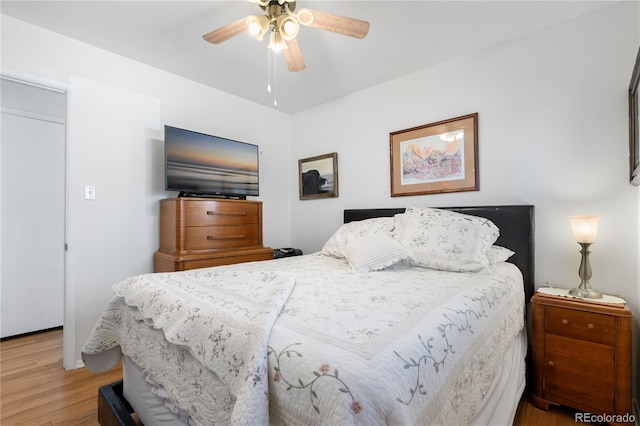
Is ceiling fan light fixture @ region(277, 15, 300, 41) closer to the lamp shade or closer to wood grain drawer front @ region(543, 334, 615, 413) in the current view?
the lamp shade

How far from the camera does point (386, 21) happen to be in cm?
201

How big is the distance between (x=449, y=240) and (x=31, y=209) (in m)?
3.99

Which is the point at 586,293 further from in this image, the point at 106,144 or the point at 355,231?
the point at 106,144

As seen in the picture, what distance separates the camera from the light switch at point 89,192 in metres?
2.27

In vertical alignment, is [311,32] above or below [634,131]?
above

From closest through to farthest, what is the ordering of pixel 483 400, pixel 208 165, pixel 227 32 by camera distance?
pixel 483 400, pixel 227 32, pixel 208 165

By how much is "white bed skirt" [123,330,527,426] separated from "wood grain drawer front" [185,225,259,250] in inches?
43.6

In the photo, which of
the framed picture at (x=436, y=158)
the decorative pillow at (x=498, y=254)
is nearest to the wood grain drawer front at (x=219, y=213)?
the framed picture at (x=436, y=158)

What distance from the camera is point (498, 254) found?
198 cm

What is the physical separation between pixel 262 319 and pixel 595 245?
221 centimetres

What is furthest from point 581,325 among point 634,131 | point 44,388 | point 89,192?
point 89,192

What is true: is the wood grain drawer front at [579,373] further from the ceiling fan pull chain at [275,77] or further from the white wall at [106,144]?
the white wall at [106,144]

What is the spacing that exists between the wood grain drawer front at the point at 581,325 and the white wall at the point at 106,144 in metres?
3.07

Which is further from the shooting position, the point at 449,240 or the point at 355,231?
the point at 355,231
